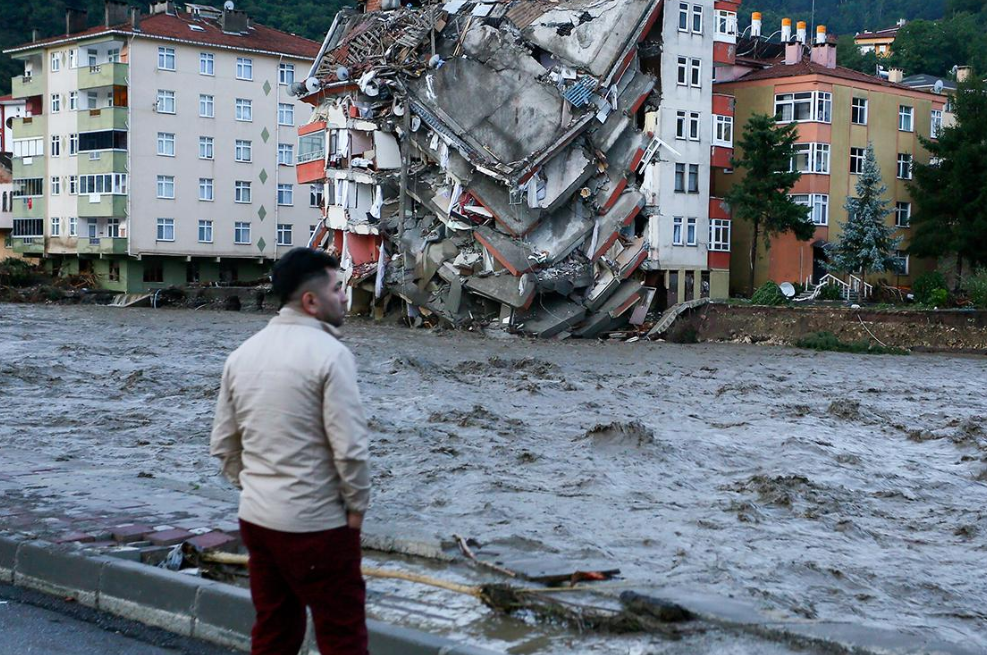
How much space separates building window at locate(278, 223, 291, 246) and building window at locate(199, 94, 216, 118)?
24.9 ft

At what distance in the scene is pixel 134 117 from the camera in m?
72.3

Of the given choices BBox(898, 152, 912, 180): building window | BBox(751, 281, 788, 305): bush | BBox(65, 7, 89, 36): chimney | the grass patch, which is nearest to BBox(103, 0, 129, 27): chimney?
BBox(65, 7, 89, 36): chimney

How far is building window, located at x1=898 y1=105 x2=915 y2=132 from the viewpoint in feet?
209

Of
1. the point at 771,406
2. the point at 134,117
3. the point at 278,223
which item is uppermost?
the point at 134,117

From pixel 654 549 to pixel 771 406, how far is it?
1477 cm

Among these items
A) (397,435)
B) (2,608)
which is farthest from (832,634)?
(397,435)

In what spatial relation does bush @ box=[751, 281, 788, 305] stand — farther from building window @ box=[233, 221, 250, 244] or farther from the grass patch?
building window @ box=[233, 221, 250, 244]

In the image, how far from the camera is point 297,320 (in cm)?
550

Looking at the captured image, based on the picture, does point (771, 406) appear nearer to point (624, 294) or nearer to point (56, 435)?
point (56, 435)

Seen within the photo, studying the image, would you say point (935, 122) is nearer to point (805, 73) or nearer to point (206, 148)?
point (805, 73)

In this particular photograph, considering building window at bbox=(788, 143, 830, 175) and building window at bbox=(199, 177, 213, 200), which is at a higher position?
building window at bbox=(788, 143, 830, 175)

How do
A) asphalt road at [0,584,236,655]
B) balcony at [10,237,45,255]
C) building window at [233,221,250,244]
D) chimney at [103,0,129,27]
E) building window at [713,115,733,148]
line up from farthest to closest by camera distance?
balcony at [10,237,45,255] < building window at [233,221,250,244] < chimney at [103,0,129,27] < building window at [713,115,733,148] < asphalt road at [0,584,236,655]

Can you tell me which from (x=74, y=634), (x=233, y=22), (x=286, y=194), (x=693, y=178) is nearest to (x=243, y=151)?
(x=286, y=194)

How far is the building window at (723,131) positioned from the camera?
58.4 m
